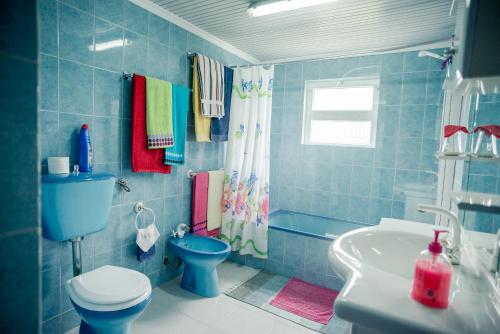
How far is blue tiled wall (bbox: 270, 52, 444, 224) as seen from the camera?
2881mm

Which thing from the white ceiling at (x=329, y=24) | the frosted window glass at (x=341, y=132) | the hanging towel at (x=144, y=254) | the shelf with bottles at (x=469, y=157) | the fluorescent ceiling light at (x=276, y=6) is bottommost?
the hanging towel at (x=144, y=254)

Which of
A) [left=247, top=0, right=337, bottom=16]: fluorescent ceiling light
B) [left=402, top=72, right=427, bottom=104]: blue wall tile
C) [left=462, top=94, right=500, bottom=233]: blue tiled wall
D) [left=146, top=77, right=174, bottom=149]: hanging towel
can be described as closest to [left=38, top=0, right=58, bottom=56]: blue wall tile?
[left=146, top=77, right=174, bottom=149]: hanging towel

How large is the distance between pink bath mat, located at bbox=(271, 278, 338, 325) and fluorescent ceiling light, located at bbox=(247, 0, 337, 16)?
221 cm

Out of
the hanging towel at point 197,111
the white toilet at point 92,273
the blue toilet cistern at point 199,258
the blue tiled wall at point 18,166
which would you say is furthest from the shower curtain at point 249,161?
the blue tiled wall at point 18,166

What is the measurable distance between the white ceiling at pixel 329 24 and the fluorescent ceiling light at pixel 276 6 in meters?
0.08

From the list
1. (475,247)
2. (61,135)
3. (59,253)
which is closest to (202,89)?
(61,135)

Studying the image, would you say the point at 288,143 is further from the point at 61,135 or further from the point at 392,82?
the point at 61,135

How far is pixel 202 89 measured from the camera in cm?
261

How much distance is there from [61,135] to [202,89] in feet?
3.92

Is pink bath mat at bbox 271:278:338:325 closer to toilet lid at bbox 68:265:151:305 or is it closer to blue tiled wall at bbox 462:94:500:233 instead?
toilet lid at bbox 68:265:151:305

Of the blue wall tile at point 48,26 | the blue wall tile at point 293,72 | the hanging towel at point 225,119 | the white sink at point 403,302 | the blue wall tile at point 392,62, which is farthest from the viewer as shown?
the blue wall tile at point 293,72

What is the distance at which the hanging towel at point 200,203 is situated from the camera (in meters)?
2.73

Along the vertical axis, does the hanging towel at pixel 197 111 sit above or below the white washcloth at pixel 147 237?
above

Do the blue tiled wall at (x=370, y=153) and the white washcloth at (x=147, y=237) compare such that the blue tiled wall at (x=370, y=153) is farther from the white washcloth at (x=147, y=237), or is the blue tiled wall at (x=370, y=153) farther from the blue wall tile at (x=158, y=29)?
the white washcloth at (x=147, y=237)
